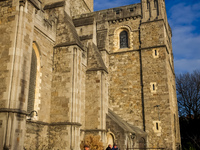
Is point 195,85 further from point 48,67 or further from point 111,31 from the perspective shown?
point 48,67

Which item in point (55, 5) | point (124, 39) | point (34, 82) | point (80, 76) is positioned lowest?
point (34, 82)

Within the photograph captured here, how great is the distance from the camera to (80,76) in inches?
521

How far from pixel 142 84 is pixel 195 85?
13.3m

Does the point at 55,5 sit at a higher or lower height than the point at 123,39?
lower

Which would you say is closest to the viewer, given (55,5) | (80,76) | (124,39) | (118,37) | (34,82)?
(34,82)

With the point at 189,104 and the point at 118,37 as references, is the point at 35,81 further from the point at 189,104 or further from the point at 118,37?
the point at 189,104

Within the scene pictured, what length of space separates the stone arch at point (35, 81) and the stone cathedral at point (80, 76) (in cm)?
5

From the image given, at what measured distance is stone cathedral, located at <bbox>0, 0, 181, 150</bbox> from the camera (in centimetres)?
839

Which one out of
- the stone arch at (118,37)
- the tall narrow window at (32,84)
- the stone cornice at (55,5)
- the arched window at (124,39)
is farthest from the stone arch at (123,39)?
the tall narrow window at (32,84)

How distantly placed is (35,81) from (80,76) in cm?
283


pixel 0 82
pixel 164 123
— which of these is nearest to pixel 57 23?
pixel 0 82

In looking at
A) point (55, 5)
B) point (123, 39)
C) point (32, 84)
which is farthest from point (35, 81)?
point (123, 39)

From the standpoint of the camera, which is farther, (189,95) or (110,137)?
(189,95)

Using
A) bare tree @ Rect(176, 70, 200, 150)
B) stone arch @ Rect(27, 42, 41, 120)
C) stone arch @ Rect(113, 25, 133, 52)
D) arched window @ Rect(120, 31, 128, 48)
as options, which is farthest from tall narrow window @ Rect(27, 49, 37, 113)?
bare tree @ Rect(176, 70, 200, 150)
